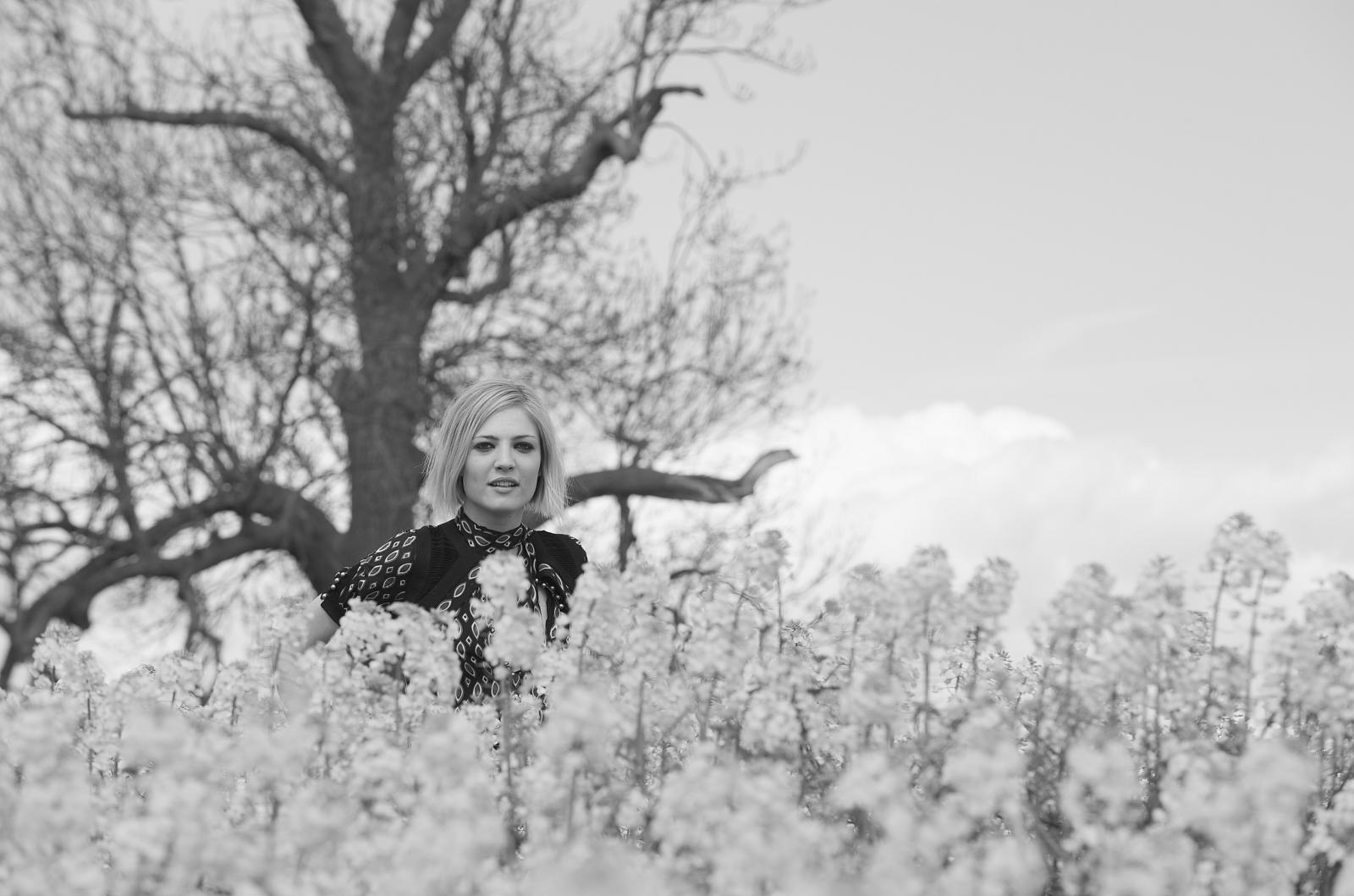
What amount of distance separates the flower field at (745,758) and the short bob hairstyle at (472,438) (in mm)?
1153

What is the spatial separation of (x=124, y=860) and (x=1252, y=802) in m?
1.77

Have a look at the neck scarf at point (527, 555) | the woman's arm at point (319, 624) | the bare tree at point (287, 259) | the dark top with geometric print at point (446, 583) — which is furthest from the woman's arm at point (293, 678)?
the bare tree at point (287, 259)

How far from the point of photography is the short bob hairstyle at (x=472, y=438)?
A: 16.3ft

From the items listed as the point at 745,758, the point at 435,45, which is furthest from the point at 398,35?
the point at 745,758

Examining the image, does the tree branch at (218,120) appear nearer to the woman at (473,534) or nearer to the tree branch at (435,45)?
the tree branch at (435,45)

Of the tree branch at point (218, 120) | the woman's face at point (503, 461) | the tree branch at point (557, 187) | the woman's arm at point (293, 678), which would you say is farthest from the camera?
the tree branch at point (557, 187)

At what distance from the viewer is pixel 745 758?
309cm

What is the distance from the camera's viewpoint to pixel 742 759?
301 centimetres

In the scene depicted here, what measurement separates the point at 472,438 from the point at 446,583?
524mm

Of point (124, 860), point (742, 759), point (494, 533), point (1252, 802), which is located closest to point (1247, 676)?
point (1252, 802)

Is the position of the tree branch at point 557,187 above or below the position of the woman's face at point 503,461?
above

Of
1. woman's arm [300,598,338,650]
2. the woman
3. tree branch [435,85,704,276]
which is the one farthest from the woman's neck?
tree branch [435,85,704,276]

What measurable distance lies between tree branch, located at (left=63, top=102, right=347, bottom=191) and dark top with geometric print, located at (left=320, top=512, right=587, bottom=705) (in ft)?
25.6

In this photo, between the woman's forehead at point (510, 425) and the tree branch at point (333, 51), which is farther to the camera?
the tree branch at point (333, 51)
